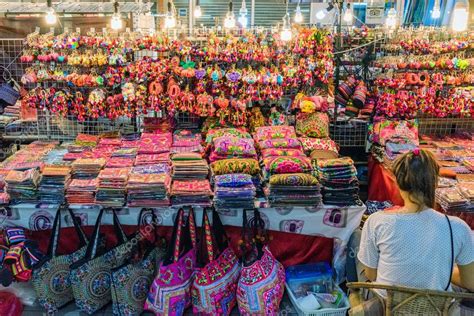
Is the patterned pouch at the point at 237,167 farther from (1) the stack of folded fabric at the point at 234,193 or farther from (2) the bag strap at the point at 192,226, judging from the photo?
(2) the bag strap at the point at 192,226

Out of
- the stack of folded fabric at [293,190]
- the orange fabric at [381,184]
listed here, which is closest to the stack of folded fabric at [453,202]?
the orange fabric at [381,184]

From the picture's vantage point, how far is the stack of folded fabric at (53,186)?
3.88 meters

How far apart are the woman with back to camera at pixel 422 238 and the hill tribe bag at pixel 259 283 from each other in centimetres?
130

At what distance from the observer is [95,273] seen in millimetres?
3660

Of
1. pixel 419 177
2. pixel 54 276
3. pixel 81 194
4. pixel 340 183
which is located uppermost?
pixel 419 177

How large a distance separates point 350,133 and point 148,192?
7.87 feet

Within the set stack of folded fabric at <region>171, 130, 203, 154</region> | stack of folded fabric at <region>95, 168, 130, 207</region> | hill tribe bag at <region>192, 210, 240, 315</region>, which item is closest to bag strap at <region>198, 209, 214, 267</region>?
hill tribe bag at <region>192, 210, 240, 315</region>

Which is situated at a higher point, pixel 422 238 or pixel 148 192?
pixel 422 238

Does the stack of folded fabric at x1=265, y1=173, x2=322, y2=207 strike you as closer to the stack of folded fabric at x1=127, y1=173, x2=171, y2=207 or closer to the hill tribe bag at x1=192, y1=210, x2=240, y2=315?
the hill tribe bag at x1=192, y1=210, x2=240, y2=315

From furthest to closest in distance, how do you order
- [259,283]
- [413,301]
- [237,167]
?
[237,167] < [259,283] < [413,301]

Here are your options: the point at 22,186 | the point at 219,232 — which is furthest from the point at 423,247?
the point at 22,186

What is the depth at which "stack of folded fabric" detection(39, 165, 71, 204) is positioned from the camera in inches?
153

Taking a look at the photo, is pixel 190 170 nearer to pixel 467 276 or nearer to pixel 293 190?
pixel 293 190

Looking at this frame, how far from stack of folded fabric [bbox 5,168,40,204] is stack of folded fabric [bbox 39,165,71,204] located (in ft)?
0.19
